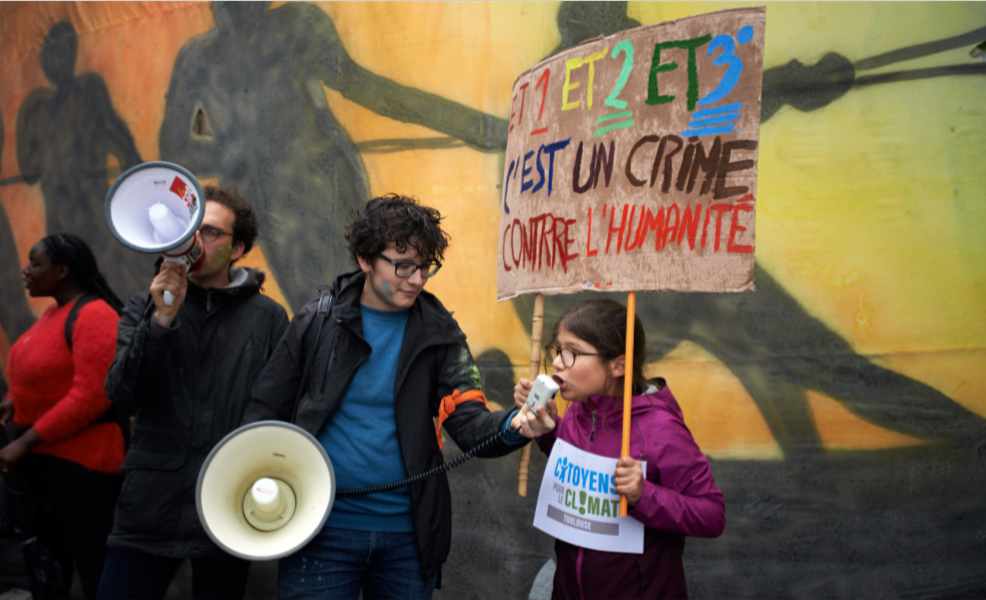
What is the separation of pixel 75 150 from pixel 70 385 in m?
2.36

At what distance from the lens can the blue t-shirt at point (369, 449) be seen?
2.07m

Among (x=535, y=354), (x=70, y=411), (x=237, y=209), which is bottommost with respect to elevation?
(x=70, y=411)

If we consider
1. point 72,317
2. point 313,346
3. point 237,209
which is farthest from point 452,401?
point 72,317

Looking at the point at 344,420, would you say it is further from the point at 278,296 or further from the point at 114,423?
the point at 278,296

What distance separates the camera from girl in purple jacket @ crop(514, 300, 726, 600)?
1980 mm

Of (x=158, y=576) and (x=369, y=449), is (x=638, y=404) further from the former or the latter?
(x=158, y=576)

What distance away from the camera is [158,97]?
459 cm

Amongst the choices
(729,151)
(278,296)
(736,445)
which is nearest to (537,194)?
(729,151)

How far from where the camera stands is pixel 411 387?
2143mm

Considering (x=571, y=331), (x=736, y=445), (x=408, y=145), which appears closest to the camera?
(x=571, y=331)

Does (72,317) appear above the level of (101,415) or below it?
above

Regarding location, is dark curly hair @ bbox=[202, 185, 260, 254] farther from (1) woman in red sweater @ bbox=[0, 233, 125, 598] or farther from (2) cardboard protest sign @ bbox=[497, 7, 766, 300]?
(2) cardboard protest sign @ bbox=[497, 7, 766, 300]

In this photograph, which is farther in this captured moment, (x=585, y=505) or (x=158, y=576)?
(x=158, y=576)

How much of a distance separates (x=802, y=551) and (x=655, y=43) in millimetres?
2377
